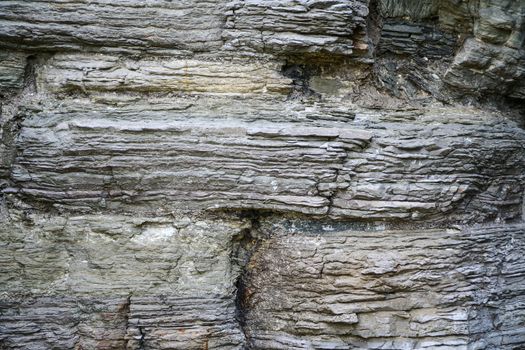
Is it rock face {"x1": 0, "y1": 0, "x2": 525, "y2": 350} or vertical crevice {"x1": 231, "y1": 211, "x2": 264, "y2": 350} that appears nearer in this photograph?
rock face {"x1": 0, "y1": 0, "x2": 525, "y2": 350}

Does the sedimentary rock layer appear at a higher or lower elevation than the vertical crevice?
higher

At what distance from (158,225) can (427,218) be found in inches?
64.4

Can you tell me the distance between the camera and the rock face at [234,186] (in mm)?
3434

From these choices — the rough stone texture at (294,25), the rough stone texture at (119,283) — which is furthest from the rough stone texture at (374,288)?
the rough stone texture at (294,25)

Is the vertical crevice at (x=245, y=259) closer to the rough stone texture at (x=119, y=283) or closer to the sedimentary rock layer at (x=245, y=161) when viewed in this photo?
the rough stone texture at (x=119, y=283)

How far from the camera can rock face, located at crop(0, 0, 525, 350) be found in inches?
135

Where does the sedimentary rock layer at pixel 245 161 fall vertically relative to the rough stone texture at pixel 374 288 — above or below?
above

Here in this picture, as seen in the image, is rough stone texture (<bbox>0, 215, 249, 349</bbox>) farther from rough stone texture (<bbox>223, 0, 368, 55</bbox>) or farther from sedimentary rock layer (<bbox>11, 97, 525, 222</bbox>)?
rough stone texture (<bbox>223, 0, 368, 55</bbox>)

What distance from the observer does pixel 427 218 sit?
3580 mm

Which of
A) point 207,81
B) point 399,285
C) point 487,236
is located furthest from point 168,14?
point 487,236

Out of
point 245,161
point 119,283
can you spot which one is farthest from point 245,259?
point 119,283

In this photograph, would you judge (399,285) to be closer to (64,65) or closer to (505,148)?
(505,148)

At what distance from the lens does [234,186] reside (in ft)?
11.4

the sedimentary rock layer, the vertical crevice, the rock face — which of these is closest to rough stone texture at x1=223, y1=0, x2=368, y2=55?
the rock face
